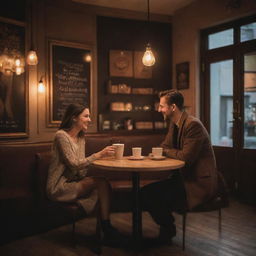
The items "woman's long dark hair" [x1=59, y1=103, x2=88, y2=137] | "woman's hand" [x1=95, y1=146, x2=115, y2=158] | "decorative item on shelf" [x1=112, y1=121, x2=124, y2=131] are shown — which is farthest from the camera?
"decorative item on shelf" [x1=112, y1=121, x2=124, y2=131]

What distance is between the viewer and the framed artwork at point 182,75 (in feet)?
17.9

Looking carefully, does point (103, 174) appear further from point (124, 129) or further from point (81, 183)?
point (124, 129)

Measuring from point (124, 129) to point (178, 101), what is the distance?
2540 millimetres

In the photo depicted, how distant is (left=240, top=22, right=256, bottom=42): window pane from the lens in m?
4.46

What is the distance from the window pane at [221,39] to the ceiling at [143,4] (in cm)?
72

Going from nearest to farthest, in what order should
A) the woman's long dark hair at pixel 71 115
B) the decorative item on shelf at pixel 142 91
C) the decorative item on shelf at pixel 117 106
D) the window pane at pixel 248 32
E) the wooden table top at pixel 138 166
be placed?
the wooden table top at pixel 138 166
the woman's long dark hair at pixel 71 115
the window pane at pixel 248 32
the decorative item on shelf at pixel 117 106
the decorative item on shelf at pixel 142 91

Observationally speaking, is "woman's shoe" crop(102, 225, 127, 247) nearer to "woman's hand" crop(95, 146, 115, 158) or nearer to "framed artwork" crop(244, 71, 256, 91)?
"woman's hand" crop(95, 146, 115, 158)

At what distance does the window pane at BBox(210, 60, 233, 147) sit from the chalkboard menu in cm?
203

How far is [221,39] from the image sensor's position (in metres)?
4.99

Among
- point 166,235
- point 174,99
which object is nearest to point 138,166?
point 174,99

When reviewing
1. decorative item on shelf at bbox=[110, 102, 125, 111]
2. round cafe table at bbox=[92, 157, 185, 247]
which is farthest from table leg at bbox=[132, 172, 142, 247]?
decorative item on shelf at bbox=[110, 102, 125, 111]

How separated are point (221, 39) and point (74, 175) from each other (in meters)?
3.34

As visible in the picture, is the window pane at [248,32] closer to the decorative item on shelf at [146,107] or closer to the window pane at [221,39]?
the window pane at [221,39]

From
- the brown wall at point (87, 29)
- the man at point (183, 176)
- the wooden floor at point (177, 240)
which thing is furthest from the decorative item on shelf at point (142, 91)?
the man at point (183, 176)
